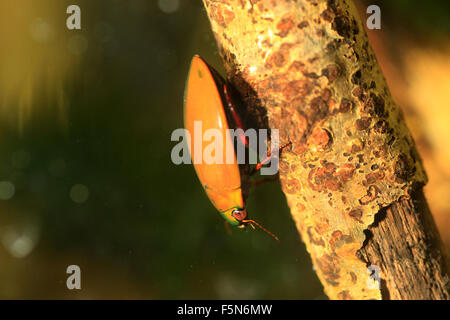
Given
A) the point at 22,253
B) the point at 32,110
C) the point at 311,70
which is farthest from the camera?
the point at 22,253

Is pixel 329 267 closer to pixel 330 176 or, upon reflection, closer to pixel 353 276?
pixel 353 276

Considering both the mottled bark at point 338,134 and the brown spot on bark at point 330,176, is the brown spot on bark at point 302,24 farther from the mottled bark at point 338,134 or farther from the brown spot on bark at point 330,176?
the brown spot on bark at point 330,176

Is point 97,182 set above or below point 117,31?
below

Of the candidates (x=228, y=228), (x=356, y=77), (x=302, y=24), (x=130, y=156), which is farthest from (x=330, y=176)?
(x=130, y=156)

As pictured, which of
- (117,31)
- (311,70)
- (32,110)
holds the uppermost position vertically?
(117,31)

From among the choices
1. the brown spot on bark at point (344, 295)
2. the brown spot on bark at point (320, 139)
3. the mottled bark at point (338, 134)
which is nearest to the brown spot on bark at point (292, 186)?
the mottled bark at point (338, 134)
